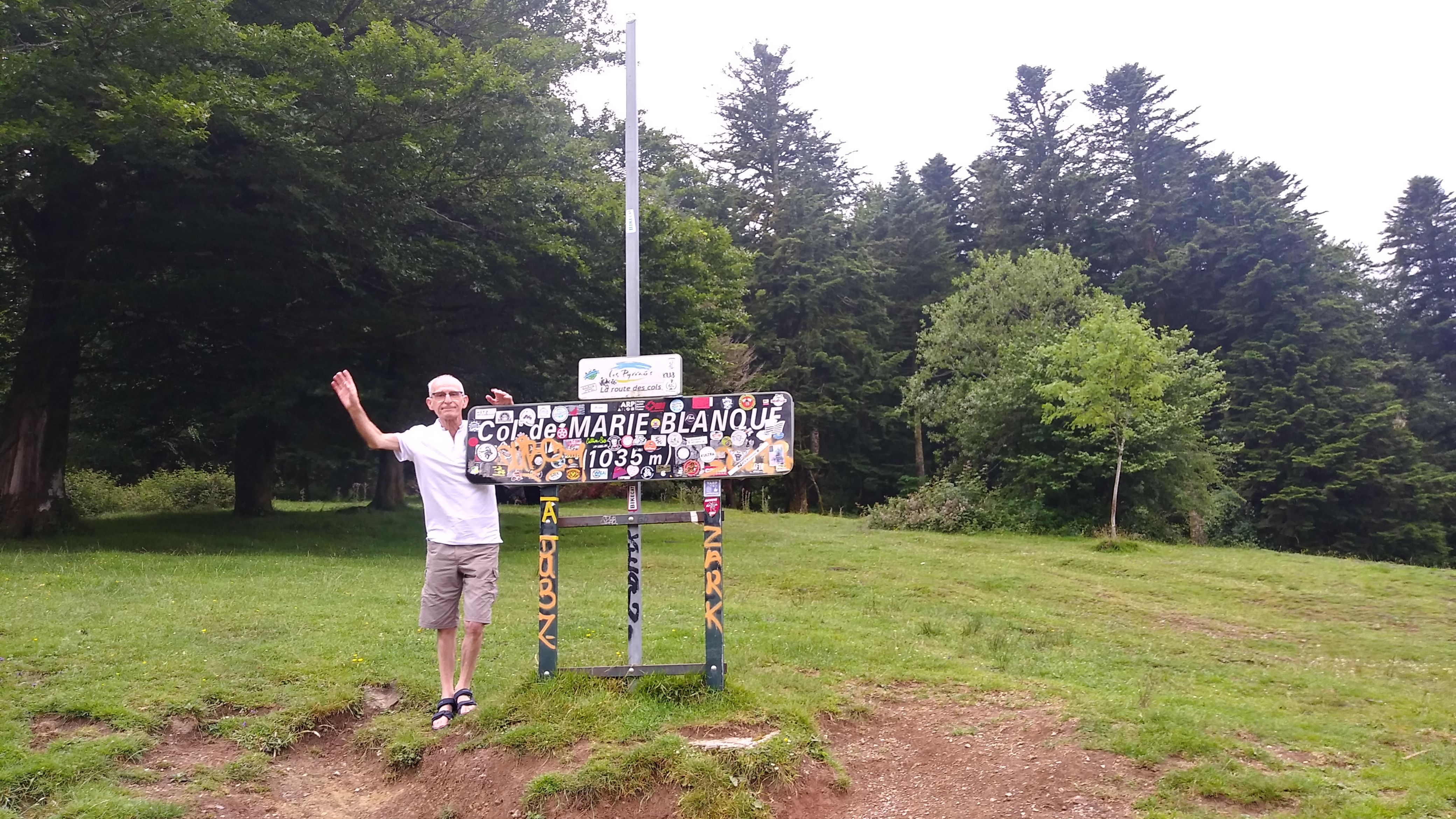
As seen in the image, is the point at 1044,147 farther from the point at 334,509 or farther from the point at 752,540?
the point at 334,509

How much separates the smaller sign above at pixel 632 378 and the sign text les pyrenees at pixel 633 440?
0.19 feet

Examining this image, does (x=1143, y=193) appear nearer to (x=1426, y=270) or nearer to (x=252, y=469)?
(x=1426, y=270)

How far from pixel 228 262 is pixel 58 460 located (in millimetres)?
4162

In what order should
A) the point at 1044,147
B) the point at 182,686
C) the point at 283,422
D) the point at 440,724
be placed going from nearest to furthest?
1. the point at 440,724
2. the point at 182,686
3. the point at 283,422
4. the point at 1044,147

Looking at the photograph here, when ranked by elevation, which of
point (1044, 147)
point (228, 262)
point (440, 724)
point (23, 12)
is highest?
point (1044, 147)

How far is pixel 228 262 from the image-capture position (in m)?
16.0

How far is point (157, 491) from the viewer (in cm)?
3019

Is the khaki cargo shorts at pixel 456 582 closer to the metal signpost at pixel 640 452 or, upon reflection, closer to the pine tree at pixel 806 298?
the metal signpost at pixel 640 452

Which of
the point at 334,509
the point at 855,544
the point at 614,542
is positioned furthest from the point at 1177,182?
the point at 334,509

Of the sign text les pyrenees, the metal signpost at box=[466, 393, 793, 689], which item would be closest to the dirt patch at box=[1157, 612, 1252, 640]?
the metal signpost at box=[466, 393, 793, 689]

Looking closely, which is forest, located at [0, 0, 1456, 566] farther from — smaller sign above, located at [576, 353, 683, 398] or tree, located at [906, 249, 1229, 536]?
smaller sign above, located at [576, 353, 683, 398]

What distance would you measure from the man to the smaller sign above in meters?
0.85

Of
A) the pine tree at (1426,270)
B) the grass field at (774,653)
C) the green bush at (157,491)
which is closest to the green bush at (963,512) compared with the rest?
the grass field at (774,653)

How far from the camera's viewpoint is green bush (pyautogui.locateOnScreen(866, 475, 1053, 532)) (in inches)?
925
